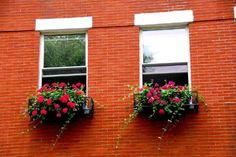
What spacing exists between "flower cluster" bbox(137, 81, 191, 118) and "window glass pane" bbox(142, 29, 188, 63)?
0.97 m

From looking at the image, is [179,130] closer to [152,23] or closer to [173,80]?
[173,80]

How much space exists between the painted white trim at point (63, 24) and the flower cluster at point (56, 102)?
4.82ft

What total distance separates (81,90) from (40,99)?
35.5 inches

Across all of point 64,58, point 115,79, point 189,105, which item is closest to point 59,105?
point 115,79

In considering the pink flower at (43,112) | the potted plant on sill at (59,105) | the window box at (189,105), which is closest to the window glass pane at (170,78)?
the window box at (189,105)

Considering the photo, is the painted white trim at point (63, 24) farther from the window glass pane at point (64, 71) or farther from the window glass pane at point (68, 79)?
the window glass pane at point (68, 79)

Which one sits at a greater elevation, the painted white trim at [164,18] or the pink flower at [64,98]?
the painted white trim at [164,18]

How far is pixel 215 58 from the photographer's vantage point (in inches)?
400

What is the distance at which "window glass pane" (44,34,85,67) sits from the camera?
35.4ft

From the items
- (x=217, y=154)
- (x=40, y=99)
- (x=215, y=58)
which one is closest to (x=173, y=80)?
(x=215, y=58)

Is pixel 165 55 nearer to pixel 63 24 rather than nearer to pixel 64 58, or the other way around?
pixel 64 58

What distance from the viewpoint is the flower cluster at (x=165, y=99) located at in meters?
9.53

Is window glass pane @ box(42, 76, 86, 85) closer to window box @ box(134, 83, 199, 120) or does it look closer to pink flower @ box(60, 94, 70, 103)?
pink flower @ box(60, 94, 70, 103)

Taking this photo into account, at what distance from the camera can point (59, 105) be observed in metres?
9.71
